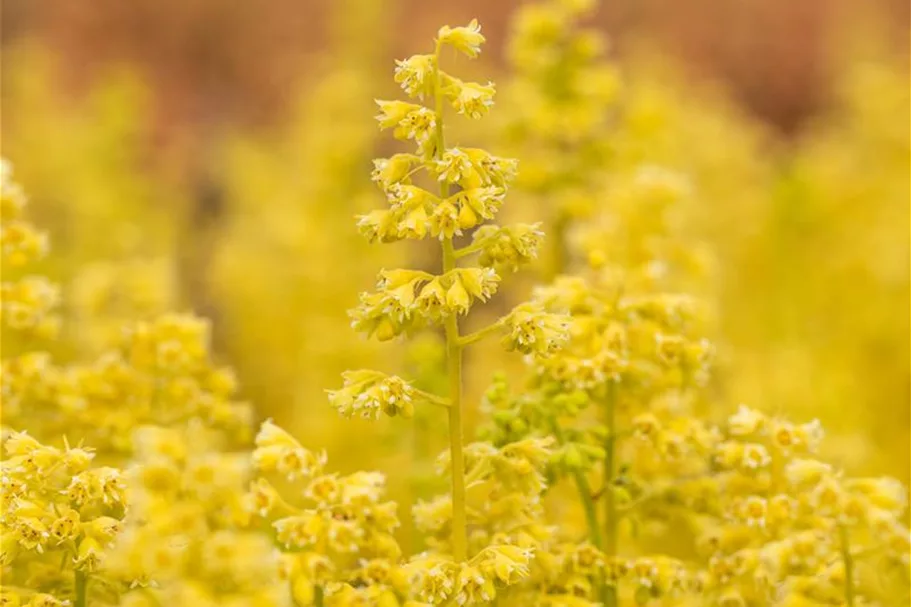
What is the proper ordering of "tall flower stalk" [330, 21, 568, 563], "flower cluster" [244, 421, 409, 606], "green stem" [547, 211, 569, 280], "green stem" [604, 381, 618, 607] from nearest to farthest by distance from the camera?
"tall flower stalk" [330, 21, 568, 563], "flower cluster" [244, 421, 409, 606], "green stem" [604, 381, 618, 607], "green stem" [547, 211, 569, 280]

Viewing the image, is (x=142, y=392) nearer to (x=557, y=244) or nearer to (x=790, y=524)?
(x=790, y=524)

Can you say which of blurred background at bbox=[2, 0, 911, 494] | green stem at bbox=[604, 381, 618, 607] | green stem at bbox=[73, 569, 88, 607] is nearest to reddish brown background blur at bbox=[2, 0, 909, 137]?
blurred background at bbox=[2, 0, 911, 494]

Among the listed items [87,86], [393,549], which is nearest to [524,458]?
[393,549]

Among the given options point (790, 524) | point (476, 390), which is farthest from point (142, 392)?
point (476, 390)

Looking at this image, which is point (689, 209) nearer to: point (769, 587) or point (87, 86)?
point (769, 587)

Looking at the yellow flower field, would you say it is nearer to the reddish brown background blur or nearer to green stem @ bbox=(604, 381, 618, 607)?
green stem @ bbox=(604, 381, 618, 607)
